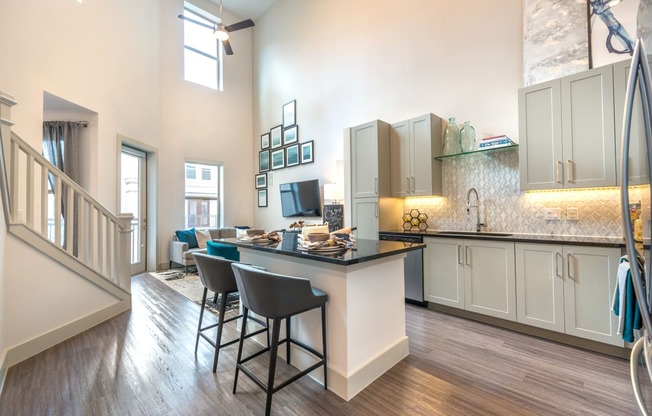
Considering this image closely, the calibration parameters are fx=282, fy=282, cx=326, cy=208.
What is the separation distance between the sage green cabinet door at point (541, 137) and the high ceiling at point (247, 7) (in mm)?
6608

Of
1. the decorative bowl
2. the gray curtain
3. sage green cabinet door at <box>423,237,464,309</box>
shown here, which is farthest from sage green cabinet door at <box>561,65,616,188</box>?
the gray curtain

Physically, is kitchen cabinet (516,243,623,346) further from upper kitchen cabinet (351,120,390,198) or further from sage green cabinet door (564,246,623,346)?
upper kitchen cabinet (351,120,390,198)

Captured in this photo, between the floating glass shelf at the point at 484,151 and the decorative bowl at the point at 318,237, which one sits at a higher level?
the floating glass shelf at the point at 484,151

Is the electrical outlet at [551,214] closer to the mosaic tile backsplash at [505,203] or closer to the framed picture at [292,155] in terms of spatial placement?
the mosaic tile backsplash at [505,203]

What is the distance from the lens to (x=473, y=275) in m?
3.07

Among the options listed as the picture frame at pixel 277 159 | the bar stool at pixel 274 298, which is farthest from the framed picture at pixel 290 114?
the bar stool at pixel 274 298

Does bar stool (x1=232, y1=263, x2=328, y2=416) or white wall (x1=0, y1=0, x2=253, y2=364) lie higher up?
white wall (x1=0, y1=0, x2=253, y2=364)

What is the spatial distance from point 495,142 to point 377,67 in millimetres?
2456

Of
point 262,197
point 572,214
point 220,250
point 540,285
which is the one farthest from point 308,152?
point 540,285

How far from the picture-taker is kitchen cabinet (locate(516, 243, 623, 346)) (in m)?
2.33

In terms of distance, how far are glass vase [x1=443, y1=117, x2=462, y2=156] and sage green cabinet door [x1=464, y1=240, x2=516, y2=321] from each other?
3.93ft

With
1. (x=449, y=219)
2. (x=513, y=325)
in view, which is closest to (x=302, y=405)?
(x=513, y=325)

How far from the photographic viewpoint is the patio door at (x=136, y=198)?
17.8ft

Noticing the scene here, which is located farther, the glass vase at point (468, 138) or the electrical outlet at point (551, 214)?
the glass vase at point (468, 138)
